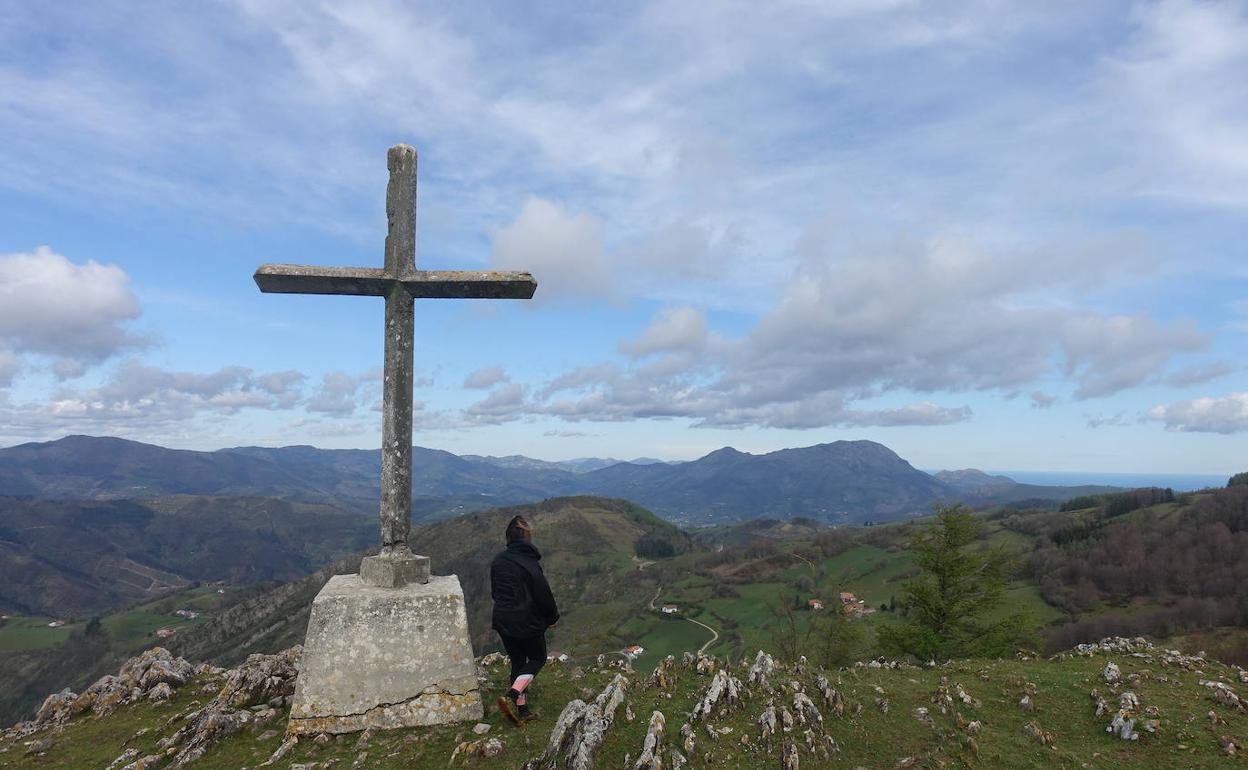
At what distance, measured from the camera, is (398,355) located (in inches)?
431

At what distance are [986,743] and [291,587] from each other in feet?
721

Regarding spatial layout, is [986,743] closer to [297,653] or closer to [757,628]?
[297,653]

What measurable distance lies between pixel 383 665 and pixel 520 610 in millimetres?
2248

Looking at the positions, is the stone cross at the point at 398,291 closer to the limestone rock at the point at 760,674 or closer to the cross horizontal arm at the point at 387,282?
the cross horizontal arm at the point at 387,282

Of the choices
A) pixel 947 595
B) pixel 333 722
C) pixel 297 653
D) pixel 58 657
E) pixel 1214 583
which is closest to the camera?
pixel 333 722

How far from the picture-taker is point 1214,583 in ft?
300

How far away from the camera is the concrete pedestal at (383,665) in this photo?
943 centimetres

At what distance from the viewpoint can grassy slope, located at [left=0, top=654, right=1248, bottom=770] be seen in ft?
28.9


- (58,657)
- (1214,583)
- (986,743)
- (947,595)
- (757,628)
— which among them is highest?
(986,743)

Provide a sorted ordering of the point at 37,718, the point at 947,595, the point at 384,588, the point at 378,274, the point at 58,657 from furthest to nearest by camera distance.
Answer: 1. the point at 58,657
2. the point at 947,595
3. the point at 37,718
4. the point at 378,274
5. the point at 384,588

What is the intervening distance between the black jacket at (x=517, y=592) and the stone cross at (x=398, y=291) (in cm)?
169

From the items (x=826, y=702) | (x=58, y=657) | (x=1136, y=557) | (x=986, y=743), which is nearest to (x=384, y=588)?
(x=826, y=702)

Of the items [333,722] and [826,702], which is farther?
[826,702]

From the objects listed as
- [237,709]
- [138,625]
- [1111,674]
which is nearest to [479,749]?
[237,709]
